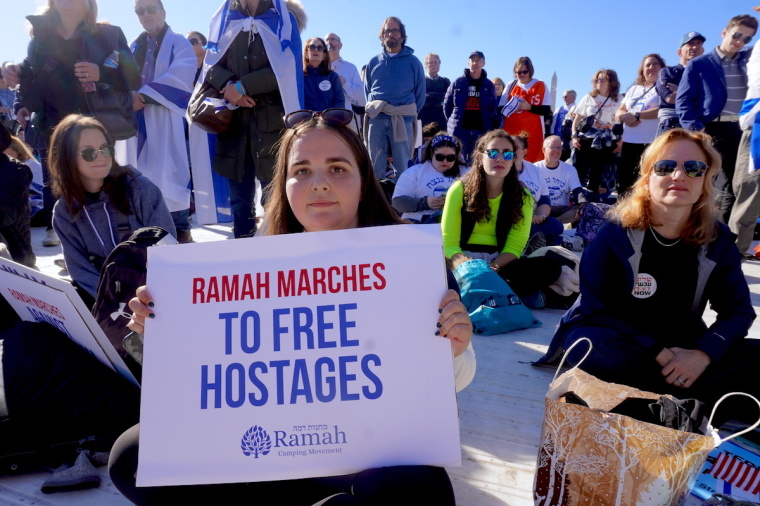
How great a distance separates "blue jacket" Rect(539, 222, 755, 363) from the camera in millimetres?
2164

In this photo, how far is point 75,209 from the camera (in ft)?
9.28

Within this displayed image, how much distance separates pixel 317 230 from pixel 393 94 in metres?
4.62

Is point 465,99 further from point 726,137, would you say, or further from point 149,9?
point 149,9

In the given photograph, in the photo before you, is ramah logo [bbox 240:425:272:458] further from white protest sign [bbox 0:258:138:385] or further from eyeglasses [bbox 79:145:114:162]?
eyeglasses [bbox 79:145:114:162]

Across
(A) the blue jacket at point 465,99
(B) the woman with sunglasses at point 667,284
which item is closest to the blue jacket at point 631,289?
(B) the woman with sunglasses at point 667,284

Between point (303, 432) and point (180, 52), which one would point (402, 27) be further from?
point (303, 432)

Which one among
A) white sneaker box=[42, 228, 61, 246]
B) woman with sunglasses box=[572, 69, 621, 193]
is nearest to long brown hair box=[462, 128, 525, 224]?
woman with sunglasses box=[572, 69, 621, 193]

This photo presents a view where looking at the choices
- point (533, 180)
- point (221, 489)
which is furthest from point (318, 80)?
point (221, 489)

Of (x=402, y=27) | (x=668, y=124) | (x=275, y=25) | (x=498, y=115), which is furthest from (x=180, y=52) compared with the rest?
(x=668, y=124)

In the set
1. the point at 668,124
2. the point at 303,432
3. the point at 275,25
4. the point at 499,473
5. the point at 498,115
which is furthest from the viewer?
the point at 498,115

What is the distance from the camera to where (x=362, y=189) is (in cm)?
178

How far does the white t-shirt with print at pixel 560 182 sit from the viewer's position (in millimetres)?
5699

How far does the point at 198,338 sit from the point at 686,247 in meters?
2.03

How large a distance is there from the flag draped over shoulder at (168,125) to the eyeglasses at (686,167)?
402 centimetres
